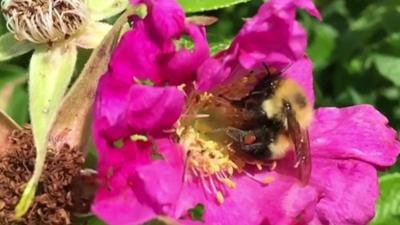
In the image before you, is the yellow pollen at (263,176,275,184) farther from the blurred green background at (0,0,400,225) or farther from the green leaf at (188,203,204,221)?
the blurred green background at (0,0,400,225)

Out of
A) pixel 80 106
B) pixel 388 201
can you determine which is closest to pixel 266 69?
pixel 80 106

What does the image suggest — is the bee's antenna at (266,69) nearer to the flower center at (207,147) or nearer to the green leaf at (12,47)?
the flower center at (207,147)

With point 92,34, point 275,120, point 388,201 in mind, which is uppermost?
point 92,34

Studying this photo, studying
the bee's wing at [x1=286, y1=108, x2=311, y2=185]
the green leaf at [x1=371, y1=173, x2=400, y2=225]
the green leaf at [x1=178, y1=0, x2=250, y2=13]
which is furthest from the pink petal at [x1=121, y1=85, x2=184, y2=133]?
the green leaf at [x1=371, y1=173, x2=400, y2=225]

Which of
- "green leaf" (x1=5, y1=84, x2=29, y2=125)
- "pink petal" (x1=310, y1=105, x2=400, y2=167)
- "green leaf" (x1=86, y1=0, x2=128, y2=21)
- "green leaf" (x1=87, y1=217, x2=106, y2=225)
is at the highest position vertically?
"green leaf" (x1=86, y1=0, x2=128, y2=21)

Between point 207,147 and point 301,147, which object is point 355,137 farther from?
point 207,147

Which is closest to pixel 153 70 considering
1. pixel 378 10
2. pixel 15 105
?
pixel 15 105

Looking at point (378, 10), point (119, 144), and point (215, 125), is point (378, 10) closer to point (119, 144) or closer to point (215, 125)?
point (215, 125)
